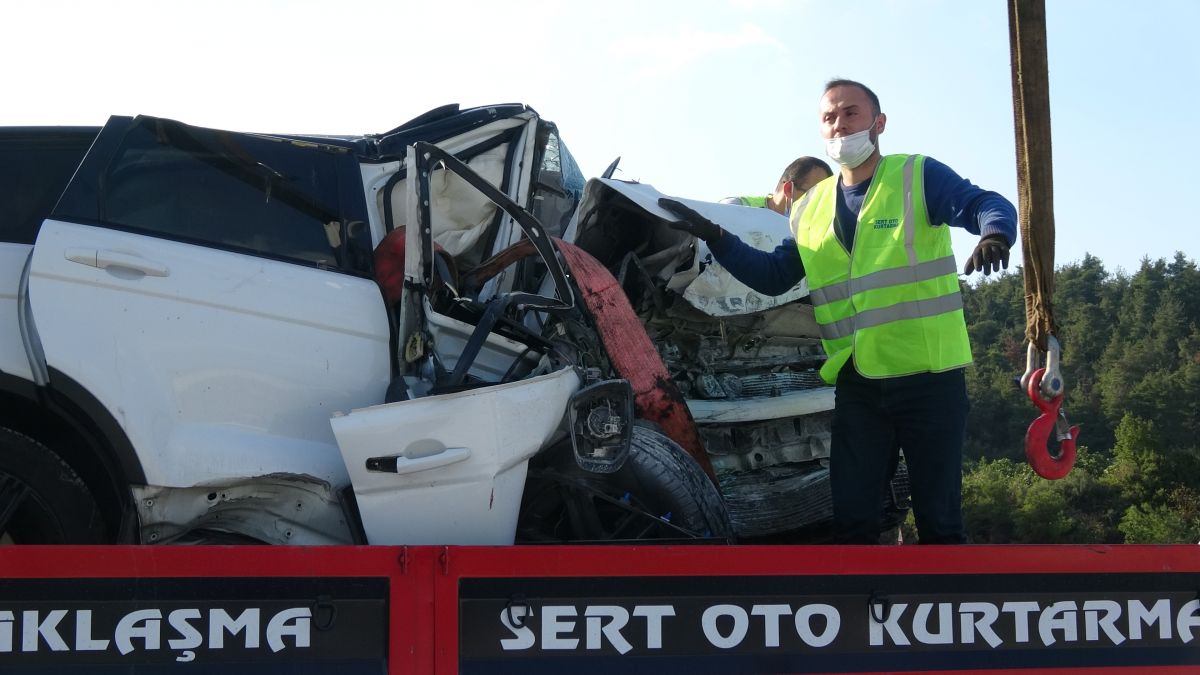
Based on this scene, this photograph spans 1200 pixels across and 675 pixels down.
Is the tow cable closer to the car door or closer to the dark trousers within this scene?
the dark trousers

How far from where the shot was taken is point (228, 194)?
386cm

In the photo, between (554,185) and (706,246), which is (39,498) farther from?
(706,246)

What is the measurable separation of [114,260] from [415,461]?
1.04 meters

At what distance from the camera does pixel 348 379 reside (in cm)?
371

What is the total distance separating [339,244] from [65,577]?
1.50 m

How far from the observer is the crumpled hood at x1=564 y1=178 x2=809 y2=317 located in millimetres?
4930

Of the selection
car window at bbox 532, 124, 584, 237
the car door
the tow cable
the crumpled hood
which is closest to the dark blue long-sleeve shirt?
the tow cable

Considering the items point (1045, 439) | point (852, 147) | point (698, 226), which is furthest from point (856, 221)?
point (1045, 439)

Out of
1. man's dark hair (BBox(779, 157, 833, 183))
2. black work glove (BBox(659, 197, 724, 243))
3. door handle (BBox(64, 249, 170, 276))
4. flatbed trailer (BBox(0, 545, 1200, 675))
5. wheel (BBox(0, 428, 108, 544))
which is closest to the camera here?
flatbed trailer (BBox(0, 545, 1200, 675))

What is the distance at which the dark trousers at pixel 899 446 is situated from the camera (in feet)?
12.2

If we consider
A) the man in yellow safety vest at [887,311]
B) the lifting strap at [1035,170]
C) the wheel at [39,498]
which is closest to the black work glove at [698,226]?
the man in yellow safety vest at [887,311]

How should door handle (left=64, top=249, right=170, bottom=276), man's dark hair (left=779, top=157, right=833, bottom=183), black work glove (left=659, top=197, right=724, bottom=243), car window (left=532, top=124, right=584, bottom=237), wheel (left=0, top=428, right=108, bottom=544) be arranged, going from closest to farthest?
wheel (left=0, top=428, right=108, bottom=544), door handle (left=64, top=249, right=170, bottom=276), black work glove (left=659, top=197, right=724, bottom=243), car window (left=532, top=124, right=584, bottom=237), man's dark hair (left=779, top=157, right=833, bottom=183)

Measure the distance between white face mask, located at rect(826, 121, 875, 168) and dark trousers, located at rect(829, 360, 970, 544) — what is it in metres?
0.66

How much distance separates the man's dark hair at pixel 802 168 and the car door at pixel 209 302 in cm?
293
